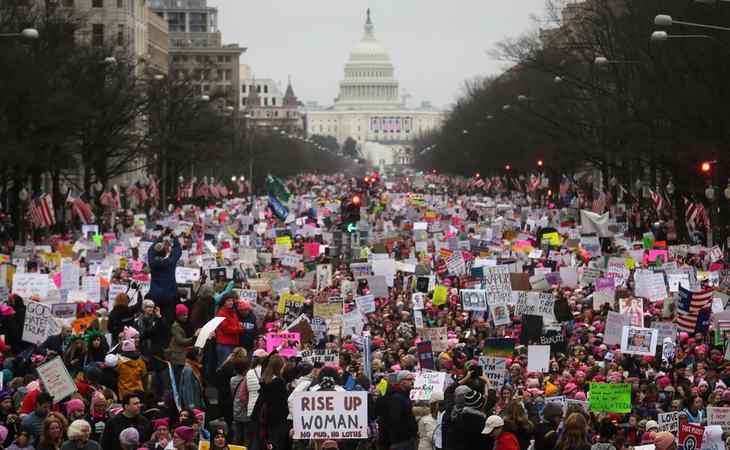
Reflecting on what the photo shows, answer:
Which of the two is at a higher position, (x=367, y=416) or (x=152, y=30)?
(x=152, y=30)

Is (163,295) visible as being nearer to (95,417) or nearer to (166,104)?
(95,417)

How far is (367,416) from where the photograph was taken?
618 inches

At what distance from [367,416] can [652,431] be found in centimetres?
234

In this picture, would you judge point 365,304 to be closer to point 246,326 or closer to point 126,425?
point 246,326

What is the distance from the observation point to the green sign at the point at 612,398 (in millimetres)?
17172

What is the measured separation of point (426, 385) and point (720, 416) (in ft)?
9.02

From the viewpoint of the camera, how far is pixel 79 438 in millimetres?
14000

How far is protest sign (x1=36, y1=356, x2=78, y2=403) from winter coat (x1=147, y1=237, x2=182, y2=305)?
6.32 m

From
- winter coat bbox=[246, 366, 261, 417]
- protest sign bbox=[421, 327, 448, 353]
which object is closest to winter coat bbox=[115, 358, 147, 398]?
winter coat bbox=[246, 366, 261, 417]

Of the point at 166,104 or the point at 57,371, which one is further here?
the point at 166,104

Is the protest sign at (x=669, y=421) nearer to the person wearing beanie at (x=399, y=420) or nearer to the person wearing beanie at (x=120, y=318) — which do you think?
the person wearing beanie at (x=399, y=420)

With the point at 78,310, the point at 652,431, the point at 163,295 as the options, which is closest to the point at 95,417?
the point at 652,431

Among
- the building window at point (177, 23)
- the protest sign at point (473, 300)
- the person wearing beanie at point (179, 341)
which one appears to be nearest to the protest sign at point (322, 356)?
the person wearing beanie at point (179, 341)

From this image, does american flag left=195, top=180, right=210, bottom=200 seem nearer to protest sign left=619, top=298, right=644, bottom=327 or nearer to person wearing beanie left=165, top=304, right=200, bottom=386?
protest sign left=619, top=298, right=644, bottom=327
